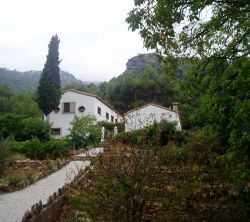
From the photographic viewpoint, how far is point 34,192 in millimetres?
14695

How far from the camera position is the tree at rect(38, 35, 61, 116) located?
1674 inches

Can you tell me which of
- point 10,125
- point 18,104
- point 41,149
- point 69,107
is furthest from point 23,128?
point 18,104

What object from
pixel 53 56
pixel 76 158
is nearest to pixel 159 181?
pixel 76 158

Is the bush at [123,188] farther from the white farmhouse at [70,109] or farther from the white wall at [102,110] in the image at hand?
the white wall at [102,110]

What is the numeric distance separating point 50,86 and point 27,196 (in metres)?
29.3

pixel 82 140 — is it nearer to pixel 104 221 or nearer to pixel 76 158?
pixel 76 158

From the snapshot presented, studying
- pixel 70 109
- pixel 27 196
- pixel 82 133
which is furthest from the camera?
pixel 70 109

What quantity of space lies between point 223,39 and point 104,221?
484 cm

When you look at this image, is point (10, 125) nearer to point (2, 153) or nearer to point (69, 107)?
point (2, 153)

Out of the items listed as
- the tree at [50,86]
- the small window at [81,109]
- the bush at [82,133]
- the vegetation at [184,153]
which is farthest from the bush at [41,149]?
the small window at [81,109]

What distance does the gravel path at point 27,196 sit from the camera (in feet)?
36.5

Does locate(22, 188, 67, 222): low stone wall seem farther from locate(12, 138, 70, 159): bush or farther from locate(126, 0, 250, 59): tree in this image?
locate(12, 138, 70, 159): bush

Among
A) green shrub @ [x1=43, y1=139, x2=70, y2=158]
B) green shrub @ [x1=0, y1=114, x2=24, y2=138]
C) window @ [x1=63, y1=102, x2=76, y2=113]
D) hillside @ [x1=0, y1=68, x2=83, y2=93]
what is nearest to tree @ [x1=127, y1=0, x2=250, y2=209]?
green shrub @ [x1=43, y1=139, x2=70, y2=158]

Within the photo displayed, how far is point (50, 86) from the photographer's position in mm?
42469
